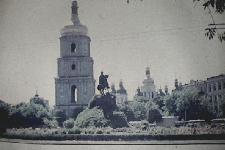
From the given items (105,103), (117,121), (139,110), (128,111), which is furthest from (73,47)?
(117,121)

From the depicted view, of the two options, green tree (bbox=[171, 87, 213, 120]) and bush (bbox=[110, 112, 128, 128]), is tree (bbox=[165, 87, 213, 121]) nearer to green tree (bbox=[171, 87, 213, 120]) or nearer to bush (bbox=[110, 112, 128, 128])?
green tree (bbox=[171, 87, 213, 120])

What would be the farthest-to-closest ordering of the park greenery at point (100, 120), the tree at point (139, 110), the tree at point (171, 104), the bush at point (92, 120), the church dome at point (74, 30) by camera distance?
the tree at point (171, 104) → the tree at point (139, 110) → the church dome at point (74, 30) → the bush at point (92, 120) → the park greenery at point (100, 120)

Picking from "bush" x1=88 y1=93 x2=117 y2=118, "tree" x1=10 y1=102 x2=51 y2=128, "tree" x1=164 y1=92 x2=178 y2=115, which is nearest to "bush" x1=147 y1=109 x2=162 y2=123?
"tree" x1=164 y1=92 x2=178 y2=115

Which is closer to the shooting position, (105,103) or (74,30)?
(105,103)

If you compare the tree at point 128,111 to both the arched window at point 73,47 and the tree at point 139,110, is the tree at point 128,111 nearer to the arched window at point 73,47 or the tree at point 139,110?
the tree at point 139,110

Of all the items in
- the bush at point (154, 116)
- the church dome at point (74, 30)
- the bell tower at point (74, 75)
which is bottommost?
the bush at point (154, 116)

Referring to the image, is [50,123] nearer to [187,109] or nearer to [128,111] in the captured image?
[128,111]

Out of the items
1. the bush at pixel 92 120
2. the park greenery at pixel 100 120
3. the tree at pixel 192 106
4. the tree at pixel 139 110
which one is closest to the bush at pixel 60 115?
the park greenery at pixel 100 120

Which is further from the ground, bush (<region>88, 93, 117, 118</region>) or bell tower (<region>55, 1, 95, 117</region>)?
bell tower (<region>55, 1, 95, 117</region>)
